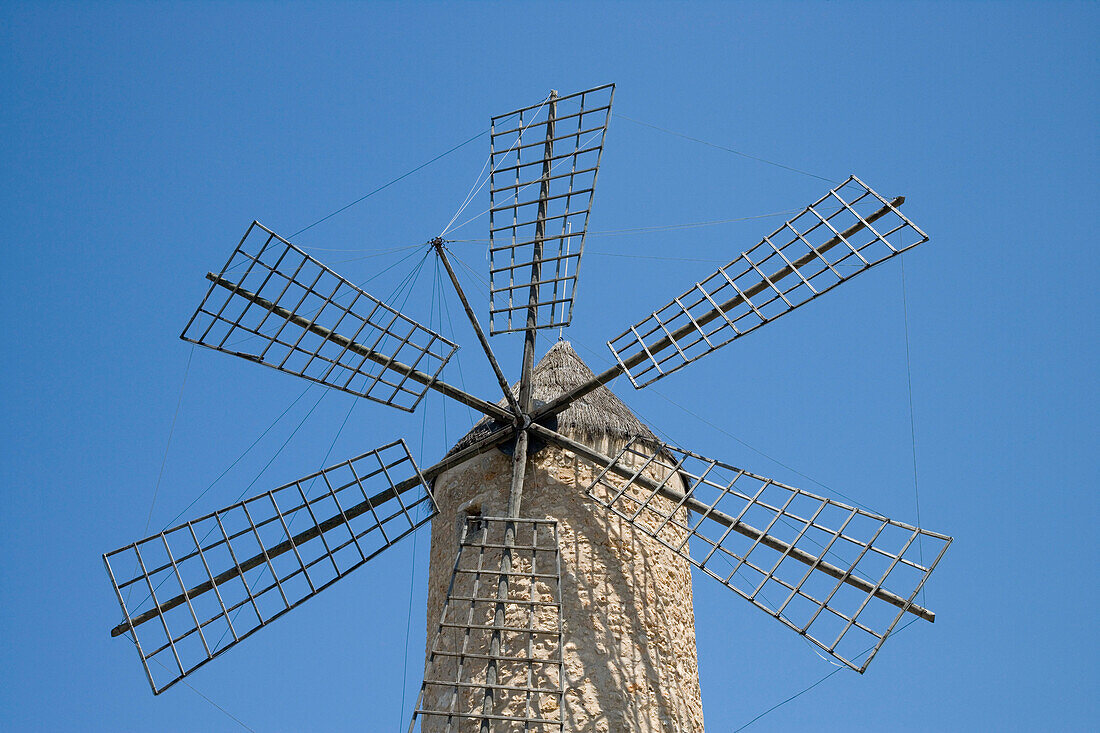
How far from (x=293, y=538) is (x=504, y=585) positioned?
1.27 meters

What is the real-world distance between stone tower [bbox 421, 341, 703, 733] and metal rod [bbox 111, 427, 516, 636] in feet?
0.27

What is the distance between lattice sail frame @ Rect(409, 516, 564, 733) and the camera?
5.61 meters

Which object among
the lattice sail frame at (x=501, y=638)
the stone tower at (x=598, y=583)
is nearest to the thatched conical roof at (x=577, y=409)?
the stone tower at (x=598, y=583)

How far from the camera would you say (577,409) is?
22.4ft

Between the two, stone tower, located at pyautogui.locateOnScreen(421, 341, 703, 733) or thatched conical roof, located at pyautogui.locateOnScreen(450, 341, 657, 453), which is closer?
stone tower, located at pyautogui.locateOnScreen(421, 341, 703, 733)

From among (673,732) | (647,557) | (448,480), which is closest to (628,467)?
(647,557)

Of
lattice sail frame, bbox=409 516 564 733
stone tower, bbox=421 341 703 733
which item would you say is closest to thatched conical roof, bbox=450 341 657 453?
stone tower, bbox=421 341 703 733

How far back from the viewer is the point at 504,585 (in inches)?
235

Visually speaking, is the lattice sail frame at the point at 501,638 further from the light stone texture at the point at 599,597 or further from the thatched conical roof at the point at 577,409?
the thatched conical roof at the point at 577,409

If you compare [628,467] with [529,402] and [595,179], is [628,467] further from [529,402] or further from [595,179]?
[595,179]

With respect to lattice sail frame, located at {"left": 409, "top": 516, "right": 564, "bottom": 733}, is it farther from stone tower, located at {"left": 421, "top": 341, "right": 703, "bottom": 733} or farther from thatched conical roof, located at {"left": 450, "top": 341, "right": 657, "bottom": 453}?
thatched conical roof, located at {"left": 450, "top": 341, "right": 657, "bottom": 453}

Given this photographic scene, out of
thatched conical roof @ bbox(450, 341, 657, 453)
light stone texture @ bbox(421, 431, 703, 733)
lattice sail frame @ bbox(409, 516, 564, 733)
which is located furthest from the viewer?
thatched conical roof @ bbox(450, 341, 657, 453)

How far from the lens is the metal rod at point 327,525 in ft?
20.6

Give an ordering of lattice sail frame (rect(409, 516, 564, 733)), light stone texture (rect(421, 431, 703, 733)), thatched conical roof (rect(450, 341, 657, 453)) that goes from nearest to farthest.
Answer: lattice sail frame (rect(409, 516, 564, 733))
light stone texture (rect(421, 431, 703, 733))
thatched conical roof (rect(450, 341, 657, 453))
